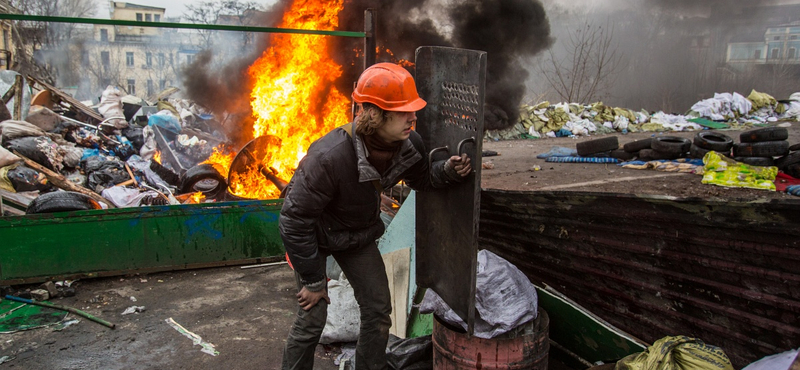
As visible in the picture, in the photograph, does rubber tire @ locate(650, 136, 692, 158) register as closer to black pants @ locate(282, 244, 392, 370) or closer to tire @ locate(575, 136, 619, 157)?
tire @ locate(575, 136, 619, 157)

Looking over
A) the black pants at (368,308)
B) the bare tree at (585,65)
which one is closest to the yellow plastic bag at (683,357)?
the black pants at (368,308)

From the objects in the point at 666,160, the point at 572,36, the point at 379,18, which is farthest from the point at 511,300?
the point at 572,36

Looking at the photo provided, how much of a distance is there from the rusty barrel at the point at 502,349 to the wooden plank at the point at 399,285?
3.06 ft

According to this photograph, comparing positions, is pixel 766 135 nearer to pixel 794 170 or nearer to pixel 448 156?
pixel 794 170

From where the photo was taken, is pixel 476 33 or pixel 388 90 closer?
pixel 388 90

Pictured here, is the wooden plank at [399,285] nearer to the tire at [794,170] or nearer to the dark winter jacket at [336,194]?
the dark winter jacket at [336,194]

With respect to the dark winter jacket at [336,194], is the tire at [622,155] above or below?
below

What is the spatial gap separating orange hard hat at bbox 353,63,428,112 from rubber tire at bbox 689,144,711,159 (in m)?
8.67

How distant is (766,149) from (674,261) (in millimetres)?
7087

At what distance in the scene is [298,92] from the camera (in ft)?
24.2

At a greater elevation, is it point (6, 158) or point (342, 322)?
point (6, 158)

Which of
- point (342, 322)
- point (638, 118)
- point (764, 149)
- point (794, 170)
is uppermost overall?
point (764, 149)

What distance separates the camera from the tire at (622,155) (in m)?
10.4

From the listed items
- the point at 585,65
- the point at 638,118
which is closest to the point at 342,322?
the point at 638,118
